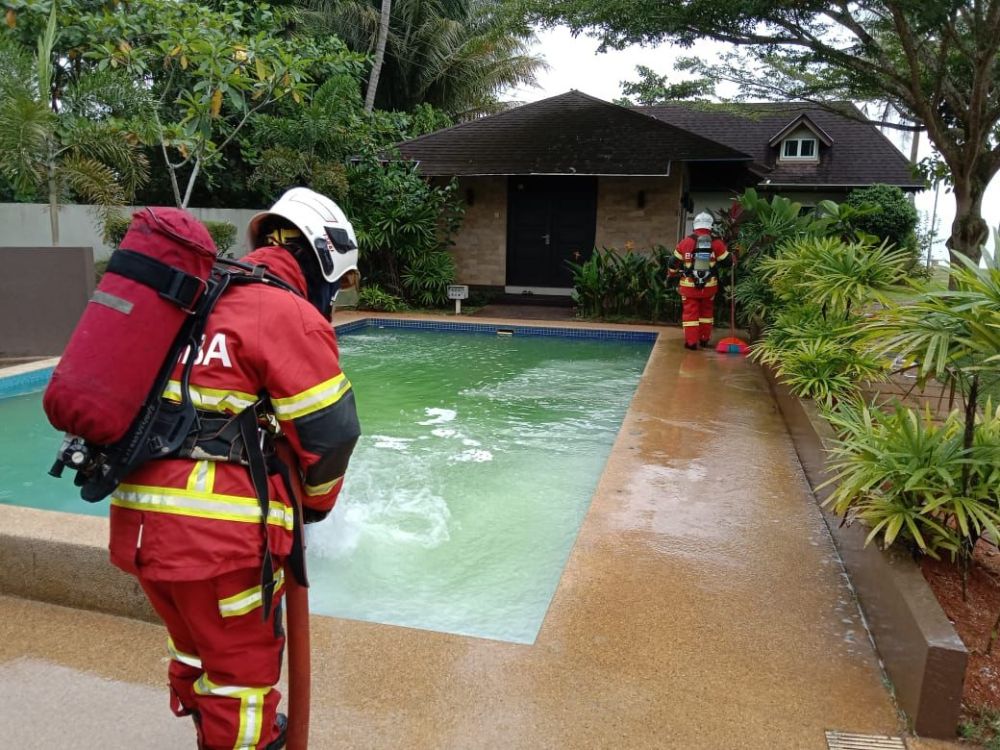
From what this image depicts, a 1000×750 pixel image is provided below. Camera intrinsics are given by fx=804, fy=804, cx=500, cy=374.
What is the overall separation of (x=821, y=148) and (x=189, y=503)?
812 inches

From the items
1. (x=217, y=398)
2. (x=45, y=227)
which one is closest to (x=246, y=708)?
(x=217, y=398)

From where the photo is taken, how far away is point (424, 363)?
33.3ft

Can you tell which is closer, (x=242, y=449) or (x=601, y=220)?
(x=242, y=449)

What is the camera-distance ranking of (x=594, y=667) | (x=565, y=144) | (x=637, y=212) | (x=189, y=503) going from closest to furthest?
1. (x=189, y=503)
2. (x=594, y=667)
3. (x=565, y=144)
4. (x=637, y=212)

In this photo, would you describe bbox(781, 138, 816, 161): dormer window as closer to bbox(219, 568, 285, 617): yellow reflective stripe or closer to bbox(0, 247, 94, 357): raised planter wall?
bbox(0, 247, 94, 357): raised planter wall

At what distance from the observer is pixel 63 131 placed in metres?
8.91

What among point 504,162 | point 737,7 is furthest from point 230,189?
point 737,7

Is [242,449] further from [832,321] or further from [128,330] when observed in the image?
[832,321]

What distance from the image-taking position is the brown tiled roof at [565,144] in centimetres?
1321

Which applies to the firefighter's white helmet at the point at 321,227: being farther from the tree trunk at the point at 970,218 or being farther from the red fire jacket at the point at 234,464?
the tree trunk at the point at 970,218

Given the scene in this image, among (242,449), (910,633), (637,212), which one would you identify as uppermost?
(637,212)

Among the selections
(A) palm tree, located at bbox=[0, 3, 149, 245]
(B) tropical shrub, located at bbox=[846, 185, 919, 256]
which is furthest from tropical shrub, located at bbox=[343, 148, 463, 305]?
(B) tropical shrub, located at bbox=[846, 185, 919, 256]

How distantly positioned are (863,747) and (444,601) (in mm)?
1931

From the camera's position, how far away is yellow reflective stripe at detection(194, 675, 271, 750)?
1906mm
